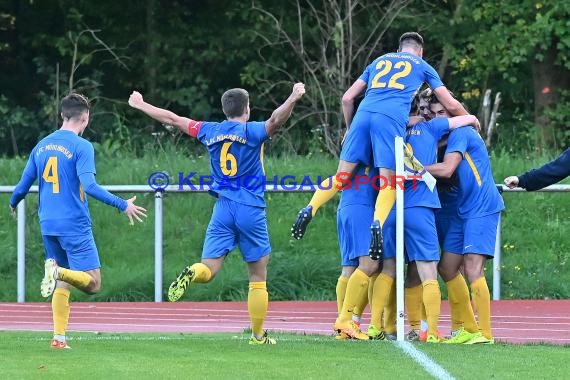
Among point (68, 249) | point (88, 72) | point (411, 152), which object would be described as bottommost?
point (68, 249)

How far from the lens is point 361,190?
35.6 feet

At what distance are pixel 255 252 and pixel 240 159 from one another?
0.70 metres

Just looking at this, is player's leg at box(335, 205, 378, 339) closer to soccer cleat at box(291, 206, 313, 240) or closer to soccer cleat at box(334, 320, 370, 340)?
soccer cleat at box(334, 320, 370, 340)

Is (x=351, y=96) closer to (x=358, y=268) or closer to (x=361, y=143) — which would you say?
(x=361, y=143)

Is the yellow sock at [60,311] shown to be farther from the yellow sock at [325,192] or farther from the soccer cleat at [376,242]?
the soccer cleat at [376,242]

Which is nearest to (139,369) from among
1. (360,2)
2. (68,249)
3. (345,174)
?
(68,249)

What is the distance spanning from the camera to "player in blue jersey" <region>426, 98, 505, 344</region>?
10617 mm

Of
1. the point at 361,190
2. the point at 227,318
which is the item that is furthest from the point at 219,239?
the point at 227,318

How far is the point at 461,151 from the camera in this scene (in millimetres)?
10656

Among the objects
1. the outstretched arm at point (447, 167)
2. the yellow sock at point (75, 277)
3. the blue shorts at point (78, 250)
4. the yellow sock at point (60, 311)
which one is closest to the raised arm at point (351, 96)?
the outstretched arm at point (447, 167)

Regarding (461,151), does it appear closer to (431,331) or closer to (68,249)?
(431,331)

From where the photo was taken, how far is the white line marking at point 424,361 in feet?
26.5

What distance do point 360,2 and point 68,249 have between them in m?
16.0

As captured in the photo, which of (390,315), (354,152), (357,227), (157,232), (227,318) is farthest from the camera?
(157,232)
